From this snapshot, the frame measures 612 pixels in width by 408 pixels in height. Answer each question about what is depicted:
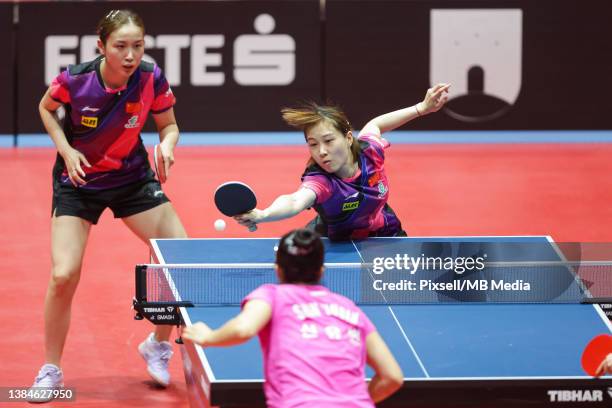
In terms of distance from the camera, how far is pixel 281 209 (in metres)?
4.97

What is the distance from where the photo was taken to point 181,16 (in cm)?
1293

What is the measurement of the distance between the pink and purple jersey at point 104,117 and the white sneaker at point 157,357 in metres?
0.83

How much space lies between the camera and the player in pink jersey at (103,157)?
5383mm

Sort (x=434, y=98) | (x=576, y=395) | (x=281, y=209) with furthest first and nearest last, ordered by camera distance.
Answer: (x=434, y=98) → (x=281, y=209) → (x=576, y=395)

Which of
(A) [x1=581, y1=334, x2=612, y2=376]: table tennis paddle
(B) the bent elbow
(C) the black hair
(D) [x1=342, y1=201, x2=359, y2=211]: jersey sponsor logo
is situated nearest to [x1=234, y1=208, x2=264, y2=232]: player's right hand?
(D) [x1=342, y1=201, x2=359, y2=211]: jersey sponsor logo

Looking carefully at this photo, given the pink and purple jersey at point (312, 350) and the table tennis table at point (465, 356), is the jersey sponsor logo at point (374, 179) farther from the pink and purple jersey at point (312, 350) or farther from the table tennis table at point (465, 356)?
the pink and purple jersey at point (312, 350)

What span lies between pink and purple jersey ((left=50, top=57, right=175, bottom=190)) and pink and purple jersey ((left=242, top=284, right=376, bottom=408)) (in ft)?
7.57

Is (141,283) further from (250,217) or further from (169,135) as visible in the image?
(169,135)

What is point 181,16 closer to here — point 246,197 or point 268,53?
point 268,53

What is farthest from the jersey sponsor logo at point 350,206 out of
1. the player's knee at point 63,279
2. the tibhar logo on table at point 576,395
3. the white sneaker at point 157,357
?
the tibhar logo on table at point 576,395

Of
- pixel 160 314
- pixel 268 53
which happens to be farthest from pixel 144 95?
pixel 268 53

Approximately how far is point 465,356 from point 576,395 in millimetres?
438

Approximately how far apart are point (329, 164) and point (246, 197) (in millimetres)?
791

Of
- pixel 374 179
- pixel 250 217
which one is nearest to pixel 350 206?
pixel 374 179
